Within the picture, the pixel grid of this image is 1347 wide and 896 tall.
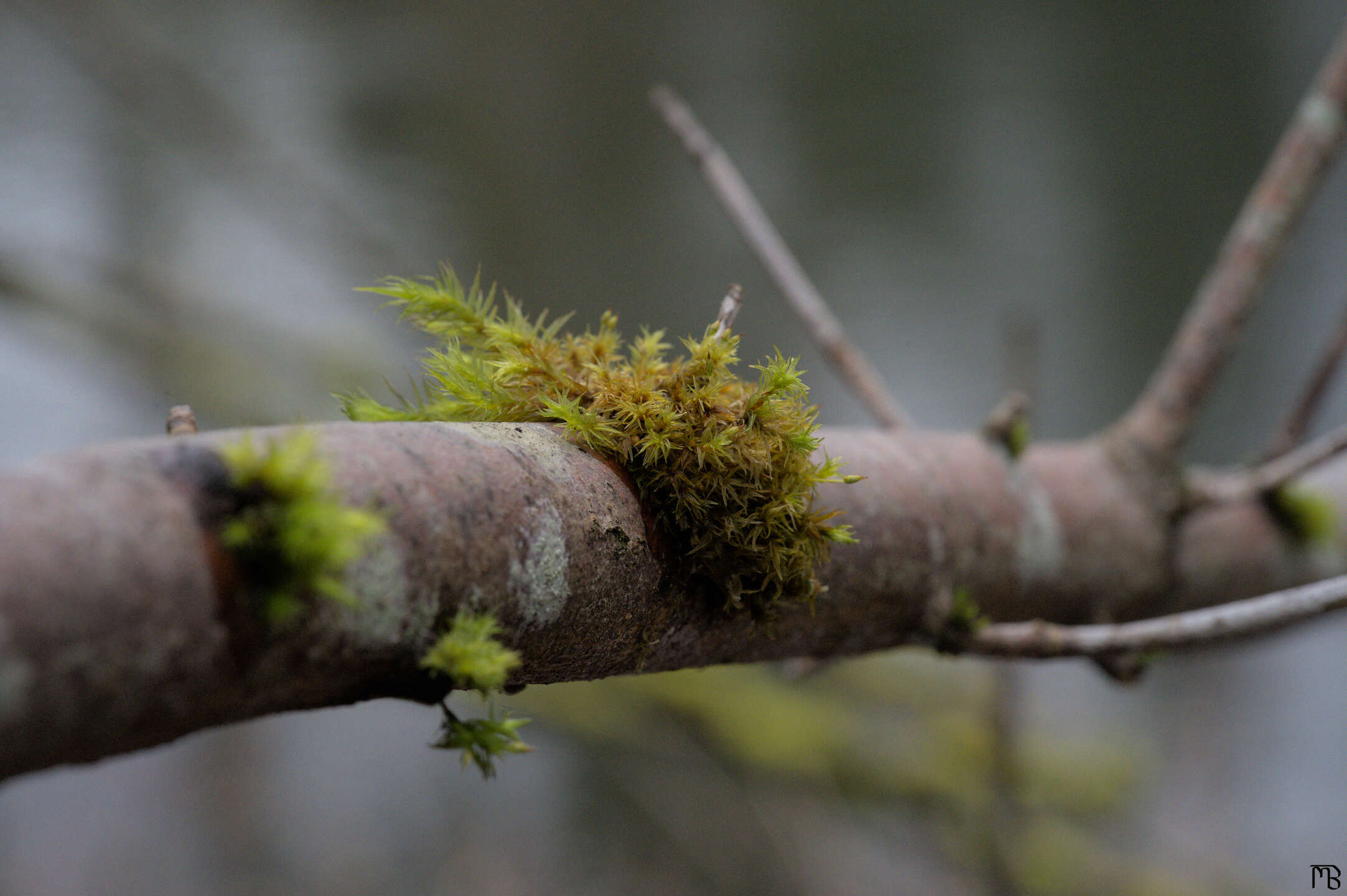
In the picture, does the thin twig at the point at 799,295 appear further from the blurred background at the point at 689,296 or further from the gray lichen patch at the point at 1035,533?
the blurred background at the point at 689,296

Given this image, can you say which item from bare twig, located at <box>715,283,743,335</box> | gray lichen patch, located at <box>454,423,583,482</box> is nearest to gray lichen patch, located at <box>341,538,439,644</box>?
gray lichen patch, located at <box>454,423,583,482</box>

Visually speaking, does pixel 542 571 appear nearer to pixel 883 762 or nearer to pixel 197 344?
pixel 883 762

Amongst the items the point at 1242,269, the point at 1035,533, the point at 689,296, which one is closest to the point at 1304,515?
the point at 1242,269

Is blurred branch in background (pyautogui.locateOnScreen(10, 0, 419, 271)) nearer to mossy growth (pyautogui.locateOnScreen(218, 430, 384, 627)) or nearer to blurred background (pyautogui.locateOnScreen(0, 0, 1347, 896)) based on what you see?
blurred background (pyautogui.locateOnScreen(0, 0, 1347, 896))

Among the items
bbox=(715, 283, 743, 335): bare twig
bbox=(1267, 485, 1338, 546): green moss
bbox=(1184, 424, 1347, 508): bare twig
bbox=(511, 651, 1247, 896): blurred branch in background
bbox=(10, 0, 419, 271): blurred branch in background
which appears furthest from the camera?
bbox=(10, 0, 419, 271): blurred branch in background

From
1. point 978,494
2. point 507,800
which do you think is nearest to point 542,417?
point 978,494

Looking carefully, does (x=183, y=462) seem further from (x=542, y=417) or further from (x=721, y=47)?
(x=721, y=47)

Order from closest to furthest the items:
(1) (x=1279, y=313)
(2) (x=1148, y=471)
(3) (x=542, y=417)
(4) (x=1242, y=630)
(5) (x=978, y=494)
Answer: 1. (3) (x=542, y=417)
2. (4) (x=1242, y=630)
3. (5) (x=978, y=494)
4. (2) (x=1148, y=471)
5. (1) (x=1279, y=313)
